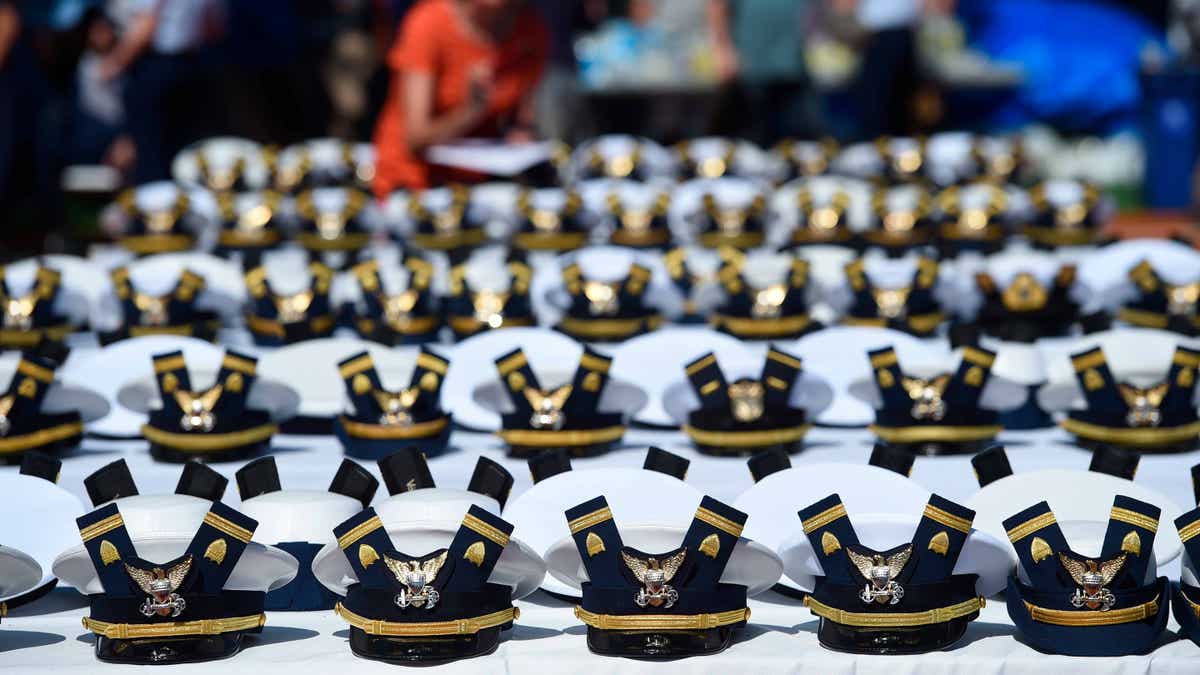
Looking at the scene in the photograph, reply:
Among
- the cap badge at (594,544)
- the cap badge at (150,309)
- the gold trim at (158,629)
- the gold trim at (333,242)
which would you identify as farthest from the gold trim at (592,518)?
the gold trim at (333,242)

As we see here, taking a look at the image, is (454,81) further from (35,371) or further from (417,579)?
(417,579)

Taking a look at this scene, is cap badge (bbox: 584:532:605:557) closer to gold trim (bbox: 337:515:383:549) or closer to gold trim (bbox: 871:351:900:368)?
gold trim (bbox: 337:515:383:549)

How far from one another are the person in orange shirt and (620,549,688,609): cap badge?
3974mm

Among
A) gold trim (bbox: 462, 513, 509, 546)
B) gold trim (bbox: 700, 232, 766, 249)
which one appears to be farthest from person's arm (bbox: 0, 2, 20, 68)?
gold trim (bbox: 462, 513, 509, 546)

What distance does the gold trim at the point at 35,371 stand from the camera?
2846 mm

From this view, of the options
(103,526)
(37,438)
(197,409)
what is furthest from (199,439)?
(103,526)

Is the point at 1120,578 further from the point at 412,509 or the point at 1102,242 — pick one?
the point at 1102,242

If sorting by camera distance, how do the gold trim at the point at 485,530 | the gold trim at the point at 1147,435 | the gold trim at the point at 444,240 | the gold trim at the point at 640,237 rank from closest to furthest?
the gold trim at the point at 485,530
the gold trim at the point at 1147,435
the gold trim at the point at 640,237
the gold trim at the point at 444,240

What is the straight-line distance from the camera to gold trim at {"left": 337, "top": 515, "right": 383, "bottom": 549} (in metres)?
1.90

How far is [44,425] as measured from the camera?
287 centimetres

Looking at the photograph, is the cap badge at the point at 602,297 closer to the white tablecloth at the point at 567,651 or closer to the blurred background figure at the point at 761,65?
the white tablecloth at the point at 567,651

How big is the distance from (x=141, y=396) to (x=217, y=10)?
4.46m

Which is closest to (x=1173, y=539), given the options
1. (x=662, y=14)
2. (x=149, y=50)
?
(x=149, y=50)

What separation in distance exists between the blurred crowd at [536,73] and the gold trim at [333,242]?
761 mm
